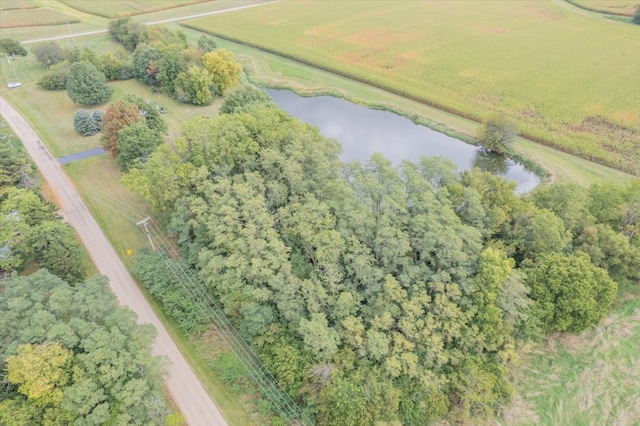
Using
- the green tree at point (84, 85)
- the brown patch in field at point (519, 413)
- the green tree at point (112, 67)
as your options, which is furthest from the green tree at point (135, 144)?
the brown patch in field at point (519, 413)

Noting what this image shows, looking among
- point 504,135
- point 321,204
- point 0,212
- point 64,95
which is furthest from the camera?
point 64,95

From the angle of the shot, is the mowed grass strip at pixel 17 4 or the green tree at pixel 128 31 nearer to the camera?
the green tree at pixel 128 31

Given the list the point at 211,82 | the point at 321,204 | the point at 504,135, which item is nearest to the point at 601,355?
the point at 321,204

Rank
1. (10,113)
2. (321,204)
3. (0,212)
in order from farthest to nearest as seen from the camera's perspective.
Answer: (10,113), (0,212), (321,204)

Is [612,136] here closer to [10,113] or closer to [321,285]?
[321,285]

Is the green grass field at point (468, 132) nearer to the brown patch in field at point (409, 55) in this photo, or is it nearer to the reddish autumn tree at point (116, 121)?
the reddish autumn tree at point (116, 121)

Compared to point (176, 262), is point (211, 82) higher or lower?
higher

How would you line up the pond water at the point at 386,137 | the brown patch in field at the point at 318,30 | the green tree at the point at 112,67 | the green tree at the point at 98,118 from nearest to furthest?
the pond water at the point at 386,137 < the green tree at the point at 98,118 < the green tree at the point at 112,67 < the brown patch in field at the point at 318,30

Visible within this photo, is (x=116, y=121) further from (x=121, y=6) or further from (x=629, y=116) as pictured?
(x=121, y=6)
